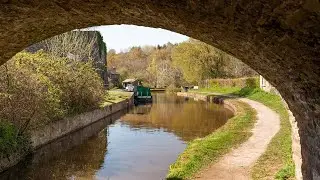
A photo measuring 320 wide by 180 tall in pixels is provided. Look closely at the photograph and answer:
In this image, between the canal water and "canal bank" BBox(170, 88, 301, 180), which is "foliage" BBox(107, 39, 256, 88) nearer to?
the canal water

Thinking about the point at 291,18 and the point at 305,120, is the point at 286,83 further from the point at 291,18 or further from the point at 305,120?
the point at 291,18

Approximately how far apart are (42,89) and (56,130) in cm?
284

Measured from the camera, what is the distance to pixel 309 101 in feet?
13.6

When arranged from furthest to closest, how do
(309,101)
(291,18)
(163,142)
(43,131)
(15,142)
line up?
(163,142) < (43,131) < (15,142) < (309,101) < (291,18)

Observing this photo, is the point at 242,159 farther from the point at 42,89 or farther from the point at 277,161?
the point at 42,89

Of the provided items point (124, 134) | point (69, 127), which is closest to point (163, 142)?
point (124, 134)

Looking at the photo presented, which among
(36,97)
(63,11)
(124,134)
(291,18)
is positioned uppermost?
(63,11)

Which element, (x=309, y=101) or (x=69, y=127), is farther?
(x=69, y=127)

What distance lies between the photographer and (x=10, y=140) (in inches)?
567

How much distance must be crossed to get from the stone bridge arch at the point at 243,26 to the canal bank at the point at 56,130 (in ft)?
31.9

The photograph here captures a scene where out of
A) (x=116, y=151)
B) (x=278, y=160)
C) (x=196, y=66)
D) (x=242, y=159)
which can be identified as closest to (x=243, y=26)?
(x=278, y=160)

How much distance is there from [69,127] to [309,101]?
62.6 feet

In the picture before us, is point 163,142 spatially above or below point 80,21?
below

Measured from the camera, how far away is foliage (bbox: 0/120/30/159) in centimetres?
1389
